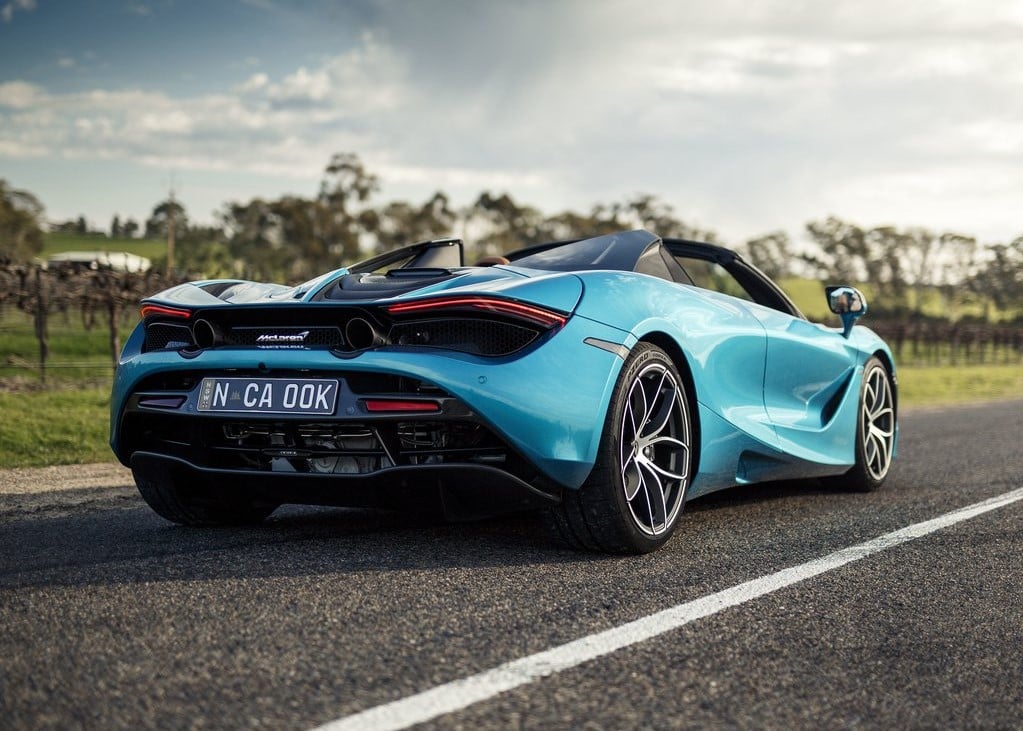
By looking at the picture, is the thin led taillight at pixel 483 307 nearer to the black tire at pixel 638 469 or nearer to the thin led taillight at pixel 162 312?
the black tire at pixel 638 469

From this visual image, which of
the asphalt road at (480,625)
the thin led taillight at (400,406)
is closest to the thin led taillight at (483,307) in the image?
the thin led taillight at (400,406)

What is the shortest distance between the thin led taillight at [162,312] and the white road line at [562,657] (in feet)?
6.52

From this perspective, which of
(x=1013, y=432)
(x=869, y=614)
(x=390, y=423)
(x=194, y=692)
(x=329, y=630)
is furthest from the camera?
(x=1013, y=432)

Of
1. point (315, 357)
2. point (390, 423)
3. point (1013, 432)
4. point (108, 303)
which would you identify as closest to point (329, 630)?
point (390, 423)

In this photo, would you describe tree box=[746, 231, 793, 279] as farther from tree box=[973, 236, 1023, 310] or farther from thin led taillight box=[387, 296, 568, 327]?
thin led taillight box=[387, 296, 568, 327]

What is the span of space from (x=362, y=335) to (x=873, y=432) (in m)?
3.61

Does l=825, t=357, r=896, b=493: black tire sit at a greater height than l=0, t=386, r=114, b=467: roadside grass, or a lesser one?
greater

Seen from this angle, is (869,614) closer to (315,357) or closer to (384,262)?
(315,357)

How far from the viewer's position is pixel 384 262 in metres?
4.54

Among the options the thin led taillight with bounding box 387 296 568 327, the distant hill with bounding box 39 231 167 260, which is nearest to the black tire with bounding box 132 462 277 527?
the thin led taillight with bounding box 387 296 568 327

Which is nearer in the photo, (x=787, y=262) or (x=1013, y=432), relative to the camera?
(x=1013, y=432)

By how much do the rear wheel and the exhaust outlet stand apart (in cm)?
331

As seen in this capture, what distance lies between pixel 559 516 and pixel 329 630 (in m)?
1.19

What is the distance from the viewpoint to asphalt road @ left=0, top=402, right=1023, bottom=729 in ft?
7.28
